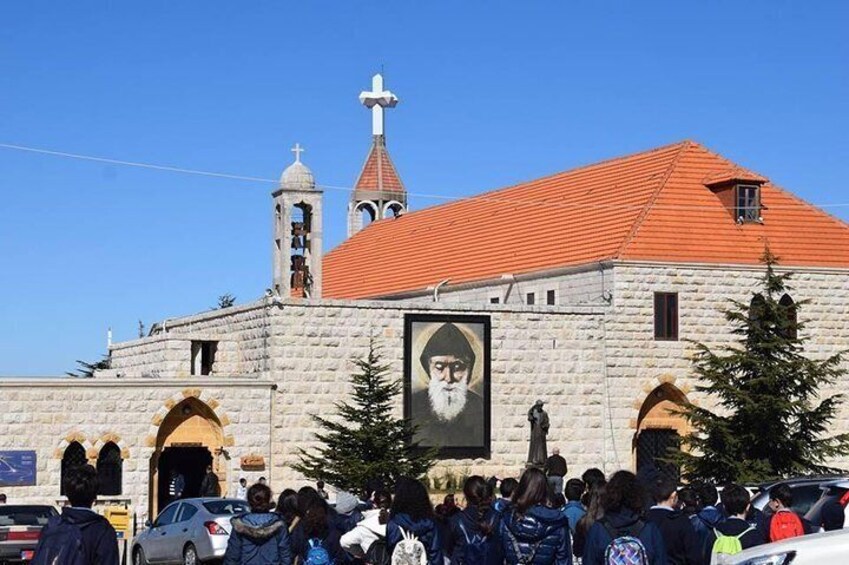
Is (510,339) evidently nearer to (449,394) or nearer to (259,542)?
(449,394)

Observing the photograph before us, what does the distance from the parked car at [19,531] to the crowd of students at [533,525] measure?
10.9 metres

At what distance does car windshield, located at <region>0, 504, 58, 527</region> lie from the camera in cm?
2619

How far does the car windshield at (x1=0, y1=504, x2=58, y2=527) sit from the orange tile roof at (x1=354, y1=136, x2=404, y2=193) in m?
46.6

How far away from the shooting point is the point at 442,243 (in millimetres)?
52469

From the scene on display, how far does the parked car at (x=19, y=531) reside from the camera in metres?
25.6

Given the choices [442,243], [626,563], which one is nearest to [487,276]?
[442,243]

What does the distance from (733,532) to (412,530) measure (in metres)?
2.72

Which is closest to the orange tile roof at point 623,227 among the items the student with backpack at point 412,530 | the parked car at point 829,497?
the parked car at point 829,497

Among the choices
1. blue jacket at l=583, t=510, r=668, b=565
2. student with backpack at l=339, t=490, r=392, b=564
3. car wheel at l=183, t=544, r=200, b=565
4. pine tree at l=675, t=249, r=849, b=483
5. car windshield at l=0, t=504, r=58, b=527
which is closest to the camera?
blue jacket at l=583, t=510, r=668, b=565

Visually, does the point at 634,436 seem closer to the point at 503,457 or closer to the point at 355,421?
the point at 503,457

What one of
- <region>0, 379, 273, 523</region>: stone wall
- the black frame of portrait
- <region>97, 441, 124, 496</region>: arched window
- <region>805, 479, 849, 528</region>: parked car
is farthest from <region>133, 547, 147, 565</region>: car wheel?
the black frame of portrait

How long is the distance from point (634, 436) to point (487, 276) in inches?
301

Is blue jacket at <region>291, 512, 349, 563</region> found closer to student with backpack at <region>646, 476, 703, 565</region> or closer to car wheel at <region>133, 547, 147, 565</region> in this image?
student with backpack at <region>646, 476, 703, 565</region>

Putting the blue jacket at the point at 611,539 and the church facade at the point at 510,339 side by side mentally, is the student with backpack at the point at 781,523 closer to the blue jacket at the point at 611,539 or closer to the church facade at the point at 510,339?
the blue jacket at the point at 611,539
